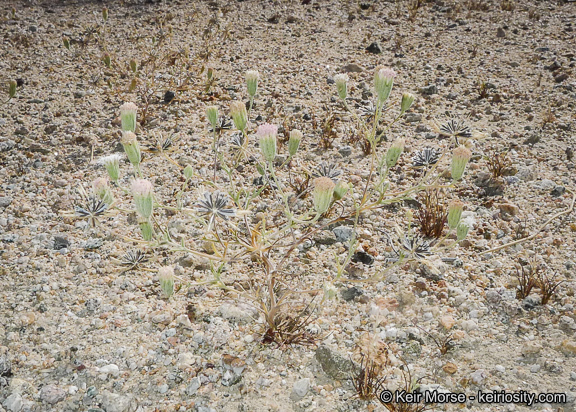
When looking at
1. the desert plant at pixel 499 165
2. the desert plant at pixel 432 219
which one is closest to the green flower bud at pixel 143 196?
the desert plant at pixel 432 219

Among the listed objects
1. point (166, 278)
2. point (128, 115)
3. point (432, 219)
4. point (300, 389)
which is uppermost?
point (128, 115)

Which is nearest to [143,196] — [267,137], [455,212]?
[267,137]

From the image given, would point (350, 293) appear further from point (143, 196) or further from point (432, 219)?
point (143, 196)

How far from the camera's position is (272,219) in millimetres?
2928

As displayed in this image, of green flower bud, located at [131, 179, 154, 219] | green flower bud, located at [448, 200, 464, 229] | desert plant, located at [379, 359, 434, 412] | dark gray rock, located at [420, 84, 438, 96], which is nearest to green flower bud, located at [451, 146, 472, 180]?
green flower bud, located at [448, 200, 464, 229]

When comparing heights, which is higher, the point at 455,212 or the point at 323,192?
the point at 323,192

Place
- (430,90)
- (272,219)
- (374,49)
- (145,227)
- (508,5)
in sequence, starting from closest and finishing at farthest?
(145,227)
(272,219)
(430,90)
(374,49)
(508,5)

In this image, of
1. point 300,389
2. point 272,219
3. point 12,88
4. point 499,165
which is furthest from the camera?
point 12,88

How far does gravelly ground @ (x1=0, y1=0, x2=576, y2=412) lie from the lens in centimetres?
202

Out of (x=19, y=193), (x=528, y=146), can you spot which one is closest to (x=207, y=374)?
(x=19, y=193)

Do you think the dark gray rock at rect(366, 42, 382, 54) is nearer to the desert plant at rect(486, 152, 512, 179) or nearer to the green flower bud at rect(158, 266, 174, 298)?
the desert plant at rect(486, 152, 512, 179)

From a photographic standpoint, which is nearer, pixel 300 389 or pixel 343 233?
pixel 300 389

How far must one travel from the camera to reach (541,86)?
4.31 m

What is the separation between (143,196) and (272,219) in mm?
1353
